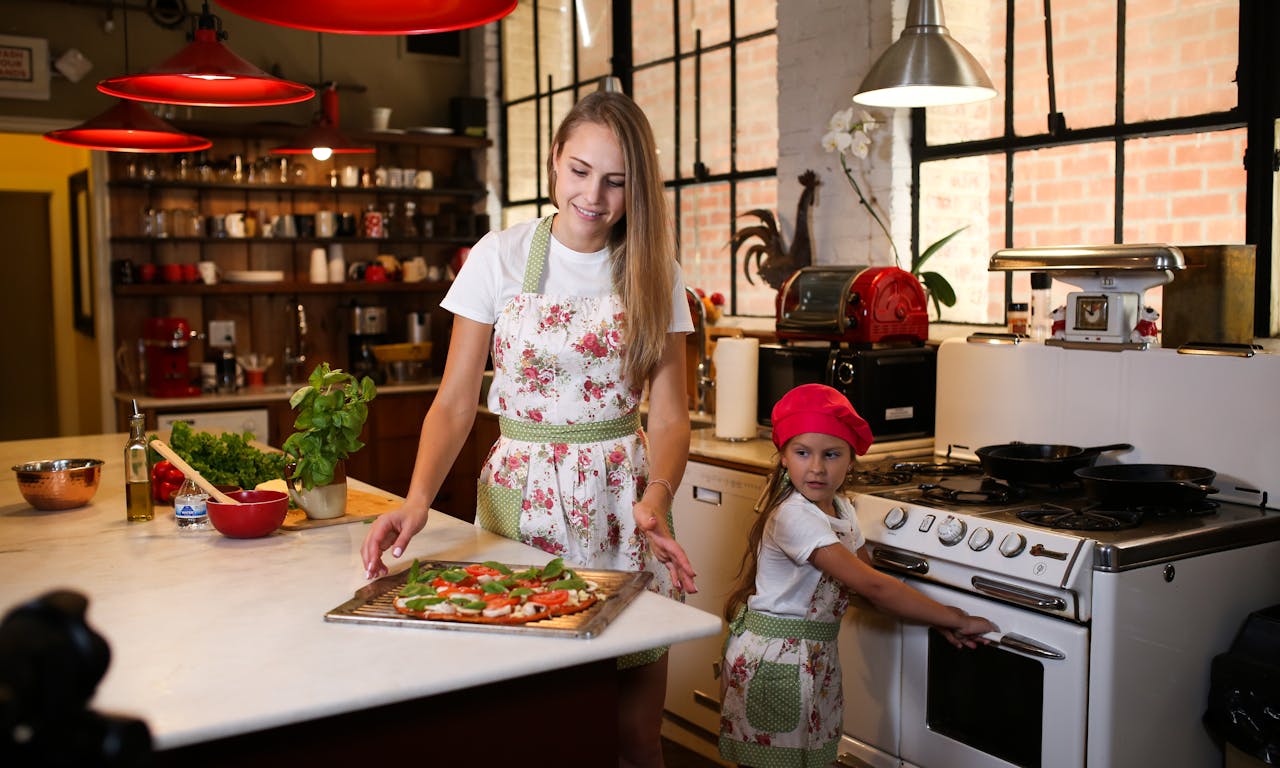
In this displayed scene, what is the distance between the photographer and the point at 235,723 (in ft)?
4.12

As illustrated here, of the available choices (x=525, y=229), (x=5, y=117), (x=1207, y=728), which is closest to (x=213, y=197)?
(x=5, y=117)

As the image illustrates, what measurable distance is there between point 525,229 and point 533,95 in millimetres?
4648

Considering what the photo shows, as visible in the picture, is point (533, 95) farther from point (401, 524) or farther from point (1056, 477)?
point (401, 524)

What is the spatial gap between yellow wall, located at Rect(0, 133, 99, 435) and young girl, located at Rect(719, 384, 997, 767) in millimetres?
6410

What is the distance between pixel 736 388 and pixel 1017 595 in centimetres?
138

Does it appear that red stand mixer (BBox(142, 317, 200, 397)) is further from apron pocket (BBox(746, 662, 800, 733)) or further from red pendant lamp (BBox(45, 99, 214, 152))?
apron pocket (BBox(746, 662, 800, 733))

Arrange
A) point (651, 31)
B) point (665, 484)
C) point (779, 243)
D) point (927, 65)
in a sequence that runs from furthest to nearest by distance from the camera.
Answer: point (651, 31), point (779, 243), point (927, 65), point (665, 484)

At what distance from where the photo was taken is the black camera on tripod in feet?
1.82

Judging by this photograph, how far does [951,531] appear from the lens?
2.54 meters

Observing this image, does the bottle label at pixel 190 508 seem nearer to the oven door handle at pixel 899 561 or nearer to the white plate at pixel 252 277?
the oven door handle at pixel 899 561

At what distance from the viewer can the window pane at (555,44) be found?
6328 mm

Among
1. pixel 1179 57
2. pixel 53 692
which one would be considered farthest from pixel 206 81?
pixel 1179 57

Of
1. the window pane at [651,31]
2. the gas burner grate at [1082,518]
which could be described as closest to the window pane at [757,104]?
the window pane at [651,31]

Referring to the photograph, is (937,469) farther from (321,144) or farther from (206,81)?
(321,144)
